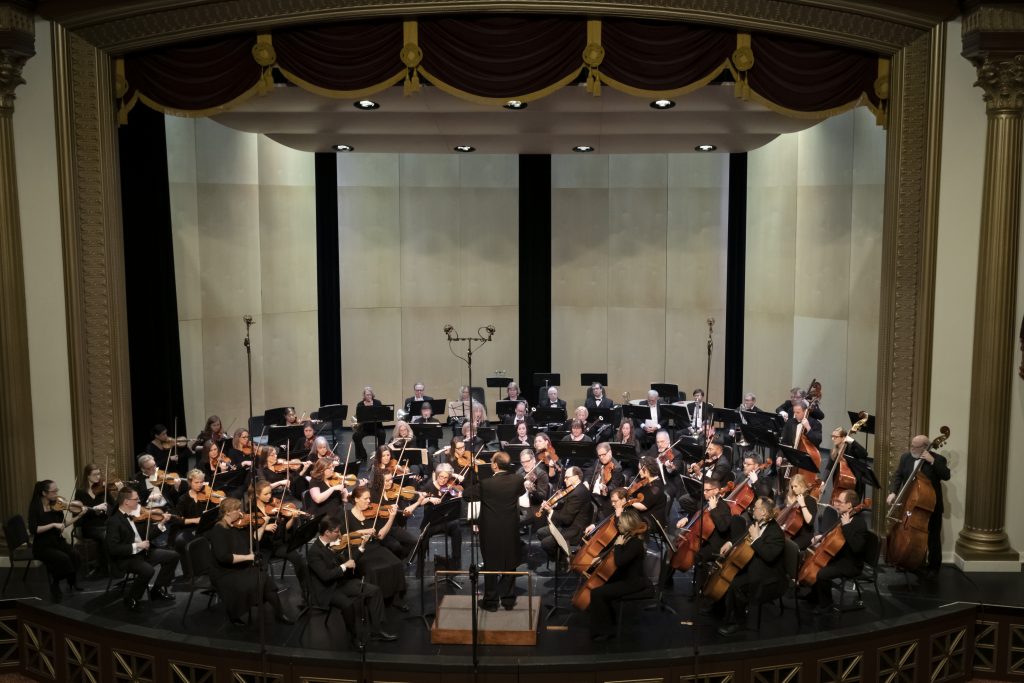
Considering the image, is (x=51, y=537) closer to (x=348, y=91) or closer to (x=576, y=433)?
(x=348, y=91)

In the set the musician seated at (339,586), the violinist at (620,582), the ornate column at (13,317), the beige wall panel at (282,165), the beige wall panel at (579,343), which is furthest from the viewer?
the beige wall panel at (579,343)

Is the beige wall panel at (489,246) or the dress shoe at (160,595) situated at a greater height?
the beige wall panel at (489,246)

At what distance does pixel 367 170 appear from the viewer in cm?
1595

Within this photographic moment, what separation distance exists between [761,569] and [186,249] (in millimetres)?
9843

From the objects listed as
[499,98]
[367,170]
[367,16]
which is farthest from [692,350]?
[367,16]

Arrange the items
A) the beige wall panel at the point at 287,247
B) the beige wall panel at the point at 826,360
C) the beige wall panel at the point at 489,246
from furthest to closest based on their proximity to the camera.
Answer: the beige wall panel at the point at 489,246, the beige wall panel at the point at 287,247, the beige wall panel at the point at 826,360

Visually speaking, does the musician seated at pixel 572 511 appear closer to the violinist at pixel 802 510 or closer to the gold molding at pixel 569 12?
the violinist at pixel 802 510

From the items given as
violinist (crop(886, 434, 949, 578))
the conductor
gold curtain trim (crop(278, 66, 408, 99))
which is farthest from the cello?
gold curtain trim (crop(278, 66, 408, 99))

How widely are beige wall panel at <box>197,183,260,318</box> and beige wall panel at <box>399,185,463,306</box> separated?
9.13 ft

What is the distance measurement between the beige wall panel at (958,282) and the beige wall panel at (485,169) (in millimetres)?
8862

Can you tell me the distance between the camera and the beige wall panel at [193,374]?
13.2 meters

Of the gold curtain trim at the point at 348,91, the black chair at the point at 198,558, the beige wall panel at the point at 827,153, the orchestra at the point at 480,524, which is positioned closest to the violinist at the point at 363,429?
the orchestra at the point at 480,524

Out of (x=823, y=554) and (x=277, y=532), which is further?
(x=277, y=532)

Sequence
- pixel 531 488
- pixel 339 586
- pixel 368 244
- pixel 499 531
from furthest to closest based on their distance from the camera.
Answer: pixel 368 244 → pixel 531 488 → pixel 499 531 → pixel 339 586
